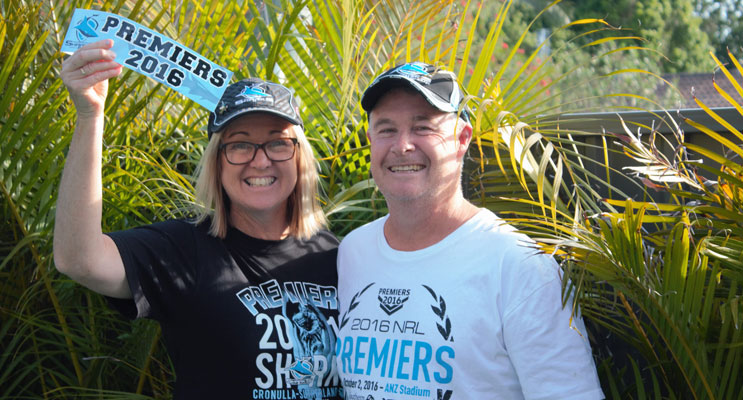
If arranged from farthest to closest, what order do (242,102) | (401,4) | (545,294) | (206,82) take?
(401,4) < (242,102) < (206,82) < (545,294)

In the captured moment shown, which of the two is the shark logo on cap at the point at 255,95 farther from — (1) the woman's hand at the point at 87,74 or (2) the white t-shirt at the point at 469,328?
(2) the white t-shirt at the point at 469,328

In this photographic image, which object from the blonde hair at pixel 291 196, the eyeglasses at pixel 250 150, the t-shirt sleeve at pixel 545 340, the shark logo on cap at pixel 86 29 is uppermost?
the shark logo on cap at pixel 86 29

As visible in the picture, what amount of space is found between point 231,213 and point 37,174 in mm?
879

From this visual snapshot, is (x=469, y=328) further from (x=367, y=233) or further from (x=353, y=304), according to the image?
(x=367, y=233)

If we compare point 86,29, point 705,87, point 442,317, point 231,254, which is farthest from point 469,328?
point 705,87

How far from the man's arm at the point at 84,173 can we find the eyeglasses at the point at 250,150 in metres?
0.52

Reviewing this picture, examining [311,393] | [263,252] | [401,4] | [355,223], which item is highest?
[401,4]

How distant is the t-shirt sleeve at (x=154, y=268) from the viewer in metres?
2.27

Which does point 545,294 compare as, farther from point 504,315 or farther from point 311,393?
point 311,393

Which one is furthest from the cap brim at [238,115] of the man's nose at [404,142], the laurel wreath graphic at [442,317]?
the laurel wreath graphic at [442,317]

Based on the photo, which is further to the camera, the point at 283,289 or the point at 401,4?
the point at 401,4

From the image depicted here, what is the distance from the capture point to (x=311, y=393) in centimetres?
238

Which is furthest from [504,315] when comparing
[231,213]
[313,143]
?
[313,143]

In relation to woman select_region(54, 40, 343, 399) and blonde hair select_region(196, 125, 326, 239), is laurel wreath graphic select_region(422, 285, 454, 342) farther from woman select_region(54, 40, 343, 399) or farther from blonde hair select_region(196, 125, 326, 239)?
blonde hair select_region(196, 125, 326, 239)
